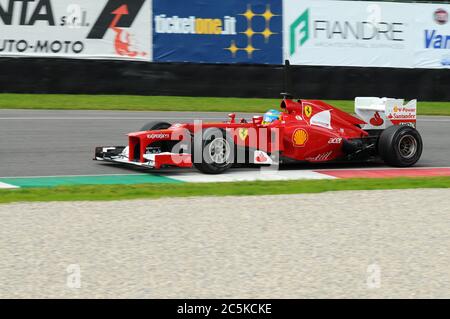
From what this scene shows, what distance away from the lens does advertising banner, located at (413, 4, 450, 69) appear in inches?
802

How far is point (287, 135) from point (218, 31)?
27.5ft

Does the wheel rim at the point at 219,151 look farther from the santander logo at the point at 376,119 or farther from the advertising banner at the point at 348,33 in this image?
the advertising banner at the point at 348,33

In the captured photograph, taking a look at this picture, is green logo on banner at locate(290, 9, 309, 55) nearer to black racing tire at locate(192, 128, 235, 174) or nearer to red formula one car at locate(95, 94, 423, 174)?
red formula one car at locate(95, 94, 423, 174)

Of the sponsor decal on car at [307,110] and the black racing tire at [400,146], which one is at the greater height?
the sponsor decal on car at [307,110]

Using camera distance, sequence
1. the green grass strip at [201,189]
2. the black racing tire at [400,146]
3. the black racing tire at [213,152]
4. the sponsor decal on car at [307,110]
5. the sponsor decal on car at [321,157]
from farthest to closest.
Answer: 1. the black racing tire at [400,146]
2. the sponsor decal on car at [321,157]
3. the sponsor decal on car at [307,110]
4. the black racing tire at [213,152]
5. the green grass strip at [201,189]

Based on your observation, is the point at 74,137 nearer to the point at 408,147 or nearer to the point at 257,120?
the point at 257,120

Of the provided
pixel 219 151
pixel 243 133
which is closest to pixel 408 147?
pixel 243 133

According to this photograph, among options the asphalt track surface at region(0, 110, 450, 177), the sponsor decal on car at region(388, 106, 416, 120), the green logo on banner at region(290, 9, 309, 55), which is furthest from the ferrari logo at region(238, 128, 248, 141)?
the green logo on banner at region(290, 9, 309, 55)

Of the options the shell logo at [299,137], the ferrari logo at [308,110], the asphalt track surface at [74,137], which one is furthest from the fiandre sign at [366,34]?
the shell logo at [299,137]

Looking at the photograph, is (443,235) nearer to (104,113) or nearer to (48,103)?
(104,113)

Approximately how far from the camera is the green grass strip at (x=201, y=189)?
9.11 meters

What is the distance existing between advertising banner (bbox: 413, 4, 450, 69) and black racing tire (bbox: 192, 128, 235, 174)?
1063 cm

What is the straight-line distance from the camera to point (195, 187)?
9898 mm

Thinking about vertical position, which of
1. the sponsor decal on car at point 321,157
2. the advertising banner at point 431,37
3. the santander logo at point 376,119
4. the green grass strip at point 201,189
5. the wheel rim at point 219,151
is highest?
the advertising banner at point 431,37
